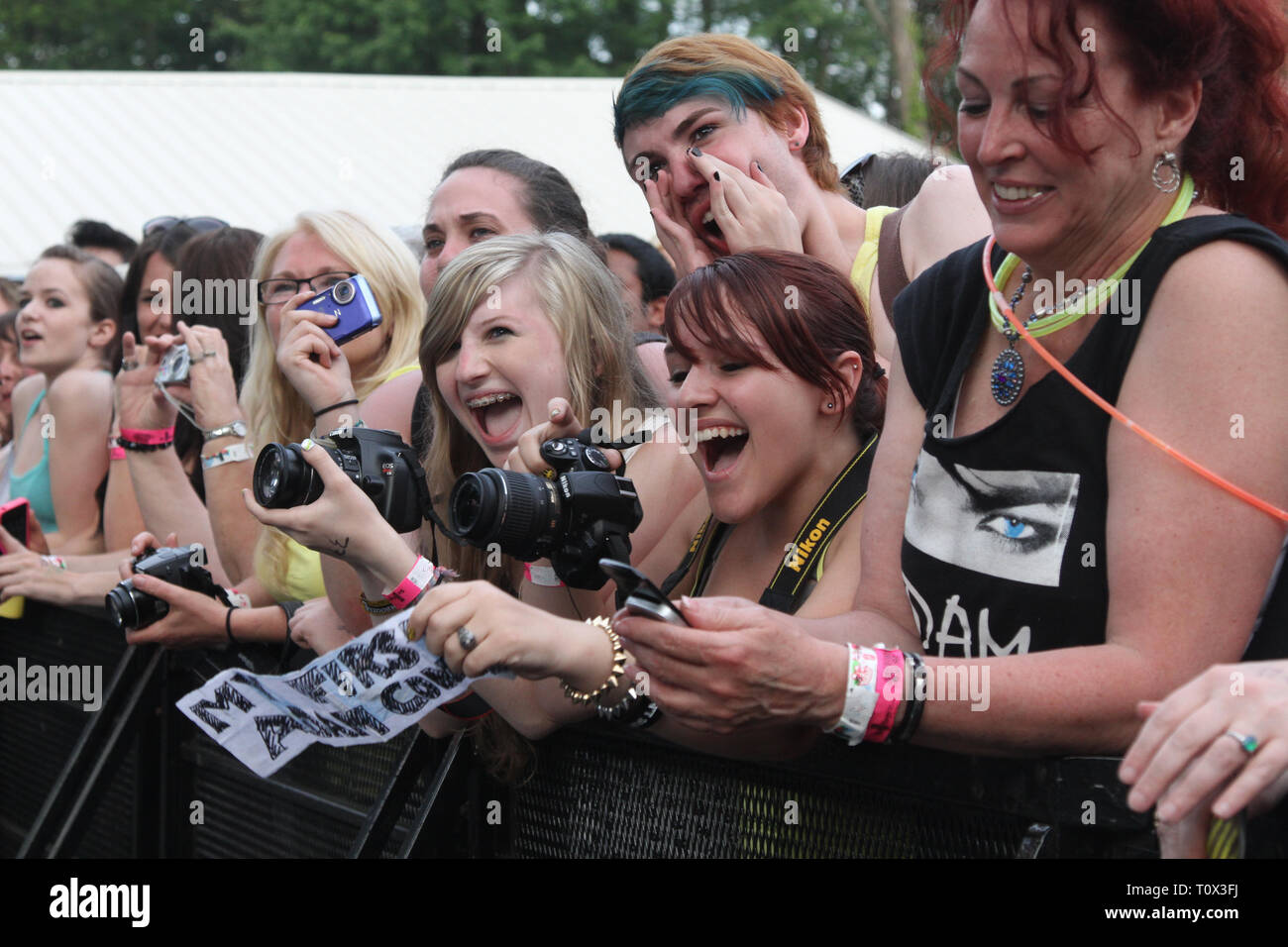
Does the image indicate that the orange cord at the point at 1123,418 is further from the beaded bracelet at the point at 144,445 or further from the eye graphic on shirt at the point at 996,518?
the beaded bracelet at the point at 144,445

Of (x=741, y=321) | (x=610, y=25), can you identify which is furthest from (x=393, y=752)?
(x=610, y=25)

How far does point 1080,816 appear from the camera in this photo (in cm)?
168

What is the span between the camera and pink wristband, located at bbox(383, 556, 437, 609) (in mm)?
2566

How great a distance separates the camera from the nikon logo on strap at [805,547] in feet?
7.77

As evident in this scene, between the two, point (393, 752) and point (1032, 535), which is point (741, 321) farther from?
point (393, 752)

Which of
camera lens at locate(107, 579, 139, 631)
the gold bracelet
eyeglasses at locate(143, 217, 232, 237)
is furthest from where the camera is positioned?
eyeglasses at locate(143, 217, 232, 237)

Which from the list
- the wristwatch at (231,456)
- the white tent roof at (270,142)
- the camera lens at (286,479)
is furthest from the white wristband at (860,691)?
the white tent roof at (270,142)

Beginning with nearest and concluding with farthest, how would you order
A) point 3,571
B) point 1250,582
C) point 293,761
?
point 1250,582, point 293,761, point 3,571

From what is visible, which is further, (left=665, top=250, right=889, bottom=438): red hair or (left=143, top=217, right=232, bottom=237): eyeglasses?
(left=143, top=217, right=232, bottom=237): eyeglasses

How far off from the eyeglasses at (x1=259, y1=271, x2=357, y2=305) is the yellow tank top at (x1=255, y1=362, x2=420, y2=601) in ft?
1.07

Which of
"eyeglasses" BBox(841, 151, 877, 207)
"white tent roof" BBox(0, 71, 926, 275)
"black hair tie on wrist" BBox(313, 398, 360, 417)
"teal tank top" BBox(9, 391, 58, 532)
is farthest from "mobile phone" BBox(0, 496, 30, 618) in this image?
"white tent roof" BBox(0, 71, 926, 275)

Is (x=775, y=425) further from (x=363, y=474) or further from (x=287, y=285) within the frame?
(x=287, y=285)

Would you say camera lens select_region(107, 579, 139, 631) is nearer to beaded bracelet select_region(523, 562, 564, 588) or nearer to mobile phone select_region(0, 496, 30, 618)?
mobile phone select_region(0, 496, 30, 618)

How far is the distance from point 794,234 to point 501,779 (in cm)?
121
